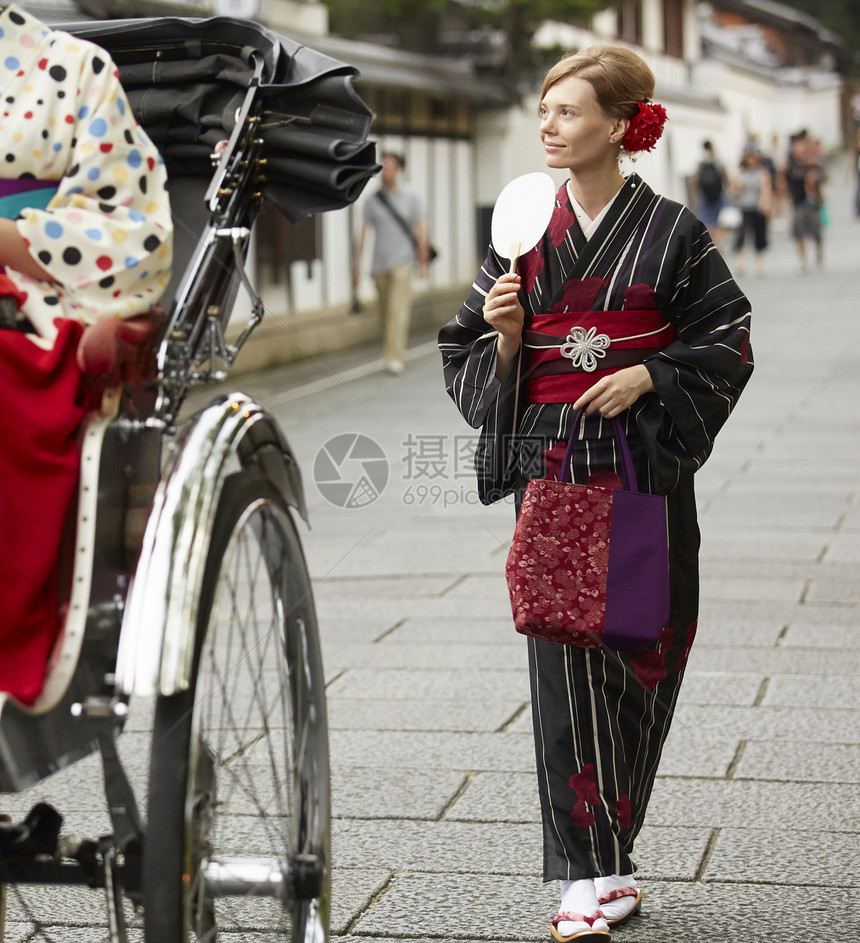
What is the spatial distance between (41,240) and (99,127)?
8.6 inches

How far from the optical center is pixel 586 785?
285 centimetres

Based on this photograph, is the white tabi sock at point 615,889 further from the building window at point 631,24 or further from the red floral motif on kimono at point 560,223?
the building window at point 631,24

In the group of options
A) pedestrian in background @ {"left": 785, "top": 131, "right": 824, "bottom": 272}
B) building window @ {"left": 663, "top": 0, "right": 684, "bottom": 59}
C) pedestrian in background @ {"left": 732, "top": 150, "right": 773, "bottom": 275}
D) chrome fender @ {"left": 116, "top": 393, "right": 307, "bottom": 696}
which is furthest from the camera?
building window @ {"left": 663, "top": 0, "right": 684, "bottom": 59}

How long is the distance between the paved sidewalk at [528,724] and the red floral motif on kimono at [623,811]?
227 mm

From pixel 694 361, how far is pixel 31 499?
1.34 m

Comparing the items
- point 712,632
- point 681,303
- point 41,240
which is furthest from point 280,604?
point 712,632

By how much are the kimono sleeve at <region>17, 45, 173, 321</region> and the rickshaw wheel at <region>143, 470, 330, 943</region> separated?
357 mm

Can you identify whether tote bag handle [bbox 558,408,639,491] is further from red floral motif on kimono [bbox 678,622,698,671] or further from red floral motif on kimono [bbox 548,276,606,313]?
red floral motif on kimono [bbox 678,622,698,671]

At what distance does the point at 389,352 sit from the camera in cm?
1266

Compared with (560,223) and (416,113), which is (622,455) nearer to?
(560,223)

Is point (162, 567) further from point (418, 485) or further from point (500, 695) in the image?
point (500, 695)

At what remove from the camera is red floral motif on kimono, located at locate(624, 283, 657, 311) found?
8.93ft

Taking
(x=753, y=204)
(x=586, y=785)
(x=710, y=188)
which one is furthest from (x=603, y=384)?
(x=710, y=188)

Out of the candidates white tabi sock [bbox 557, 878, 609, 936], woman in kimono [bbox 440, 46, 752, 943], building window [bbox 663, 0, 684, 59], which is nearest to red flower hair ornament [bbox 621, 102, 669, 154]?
woman in kimono [bbox 440, 46, 752, 943]
